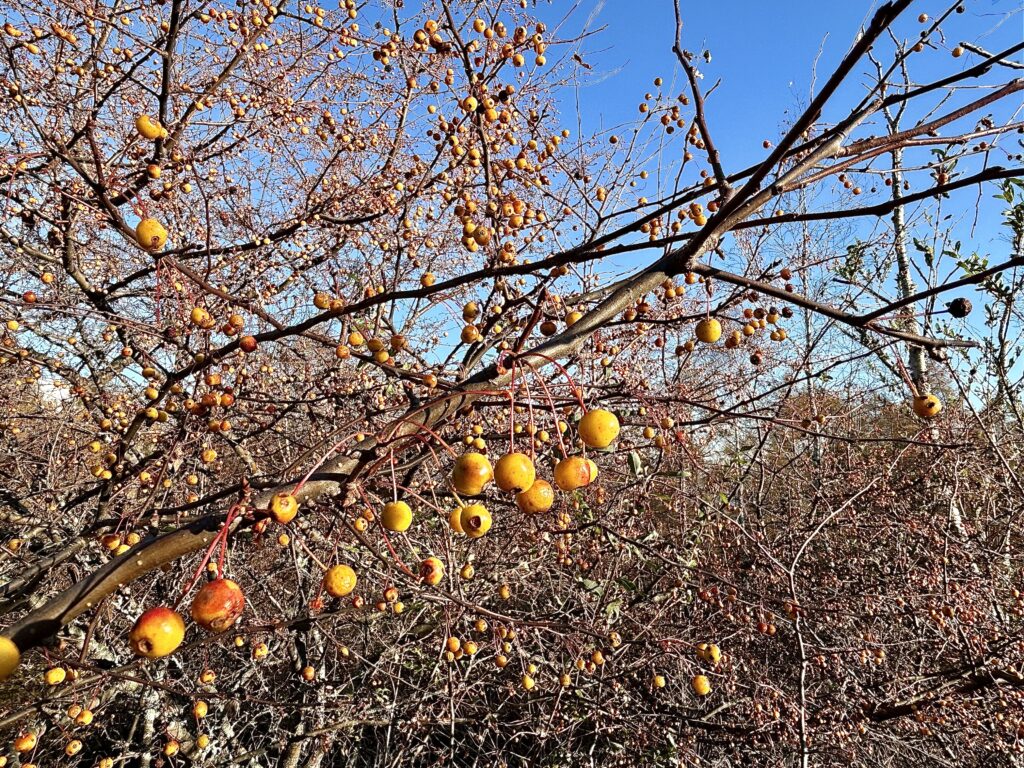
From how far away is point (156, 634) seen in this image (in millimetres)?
1056

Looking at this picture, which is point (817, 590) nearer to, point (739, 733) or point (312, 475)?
point (739, 733)

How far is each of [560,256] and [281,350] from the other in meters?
4.14

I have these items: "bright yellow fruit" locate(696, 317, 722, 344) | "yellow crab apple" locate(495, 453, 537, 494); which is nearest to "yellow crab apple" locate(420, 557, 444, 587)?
"yellow crab apple" locate(495, 453, 537, 494)

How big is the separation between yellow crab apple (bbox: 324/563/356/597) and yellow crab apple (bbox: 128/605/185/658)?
1.07 feet

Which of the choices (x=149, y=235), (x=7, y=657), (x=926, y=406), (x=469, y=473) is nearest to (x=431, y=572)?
(x=469, y=473)

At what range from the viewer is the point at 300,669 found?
12.4ft

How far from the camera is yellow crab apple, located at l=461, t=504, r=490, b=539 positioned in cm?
127

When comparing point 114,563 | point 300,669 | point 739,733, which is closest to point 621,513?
point 739,733

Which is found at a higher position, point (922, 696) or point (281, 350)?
point (281, 350)

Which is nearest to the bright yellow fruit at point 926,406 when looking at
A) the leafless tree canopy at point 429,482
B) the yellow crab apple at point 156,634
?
the leafless tree canopy at point 429,482

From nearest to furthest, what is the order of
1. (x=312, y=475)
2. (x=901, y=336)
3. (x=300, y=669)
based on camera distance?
(x=901, y=336), (x=312, y=475), (x=300, y=669)

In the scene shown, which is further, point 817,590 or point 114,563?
point 817,590

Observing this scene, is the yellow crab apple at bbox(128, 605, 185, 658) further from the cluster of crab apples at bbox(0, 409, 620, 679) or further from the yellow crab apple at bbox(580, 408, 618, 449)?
the yellow crab apple at bbox(580, 408, 618, 449)

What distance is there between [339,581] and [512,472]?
22.4 inches
